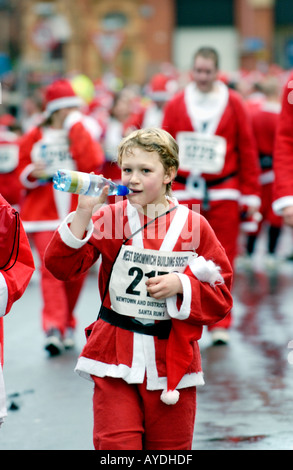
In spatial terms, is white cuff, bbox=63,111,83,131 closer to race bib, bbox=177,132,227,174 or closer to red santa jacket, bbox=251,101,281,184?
race bib, bbox=177,132,227,174

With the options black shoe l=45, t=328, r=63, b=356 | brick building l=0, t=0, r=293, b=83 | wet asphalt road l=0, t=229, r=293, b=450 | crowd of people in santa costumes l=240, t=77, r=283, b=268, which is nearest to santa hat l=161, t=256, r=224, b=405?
wet asphalt road l=0, t=229, r=293, b=450

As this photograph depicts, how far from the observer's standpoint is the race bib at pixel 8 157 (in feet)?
39.0

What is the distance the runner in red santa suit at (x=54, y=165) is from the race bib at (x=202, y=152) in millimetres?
692

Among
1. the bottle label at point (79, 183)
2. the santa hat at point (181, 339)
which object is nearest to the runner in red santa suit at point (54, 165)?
the santa hat at point (181, 339)

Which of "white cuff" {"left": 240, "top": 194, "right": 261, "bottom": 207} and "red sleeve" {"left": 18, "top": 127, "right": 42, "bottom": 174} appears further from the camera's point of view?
"red sleeve" {"left": 18, "top": 127, "right": 42, "bottom": 174}

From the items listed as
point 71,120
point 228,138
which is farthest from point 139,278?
point 71,120

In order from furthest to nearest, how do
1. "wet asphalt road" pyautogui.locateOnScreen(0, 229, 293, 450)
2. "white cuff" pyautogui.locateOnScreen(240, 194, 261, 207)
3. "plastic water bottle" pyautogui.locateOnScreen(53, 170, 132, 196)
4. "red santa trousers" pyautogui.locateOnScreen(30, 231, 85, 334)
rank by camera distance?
"white cuff" pyautogui.locateOnScreen(240, 194, 261, 207), "red santa trousers" pyautogui.locateOnScreen(30, 231, 85, 334), "wet asphalt road" pyautogui.locateOnScreen(0, 229, 293, 450), "plastic water bottle" pyautogui.locateOnScreen(53, 170, 132, 196)

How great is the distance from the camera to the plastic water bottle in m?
3.48

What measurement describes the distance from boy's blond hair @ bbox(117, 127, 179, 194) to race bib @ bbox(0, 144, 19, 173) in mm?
8165

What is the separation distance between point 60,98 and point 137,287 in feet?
13.5

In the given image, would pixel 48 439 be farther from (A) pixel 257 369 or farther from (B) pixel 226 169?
(B) pixel 226 169

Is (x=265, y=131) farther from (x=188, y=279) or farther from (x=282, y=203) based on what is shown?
(x=188, y=279)

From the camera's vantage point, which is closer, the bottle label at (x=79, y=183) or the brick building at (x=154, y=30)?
the bottle label at (x=79, y=183)

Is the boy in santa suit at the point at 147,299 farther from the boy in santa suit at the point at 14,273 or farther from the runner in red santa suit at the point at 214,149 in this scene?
the runner in red santa suit at the point at 214,149
